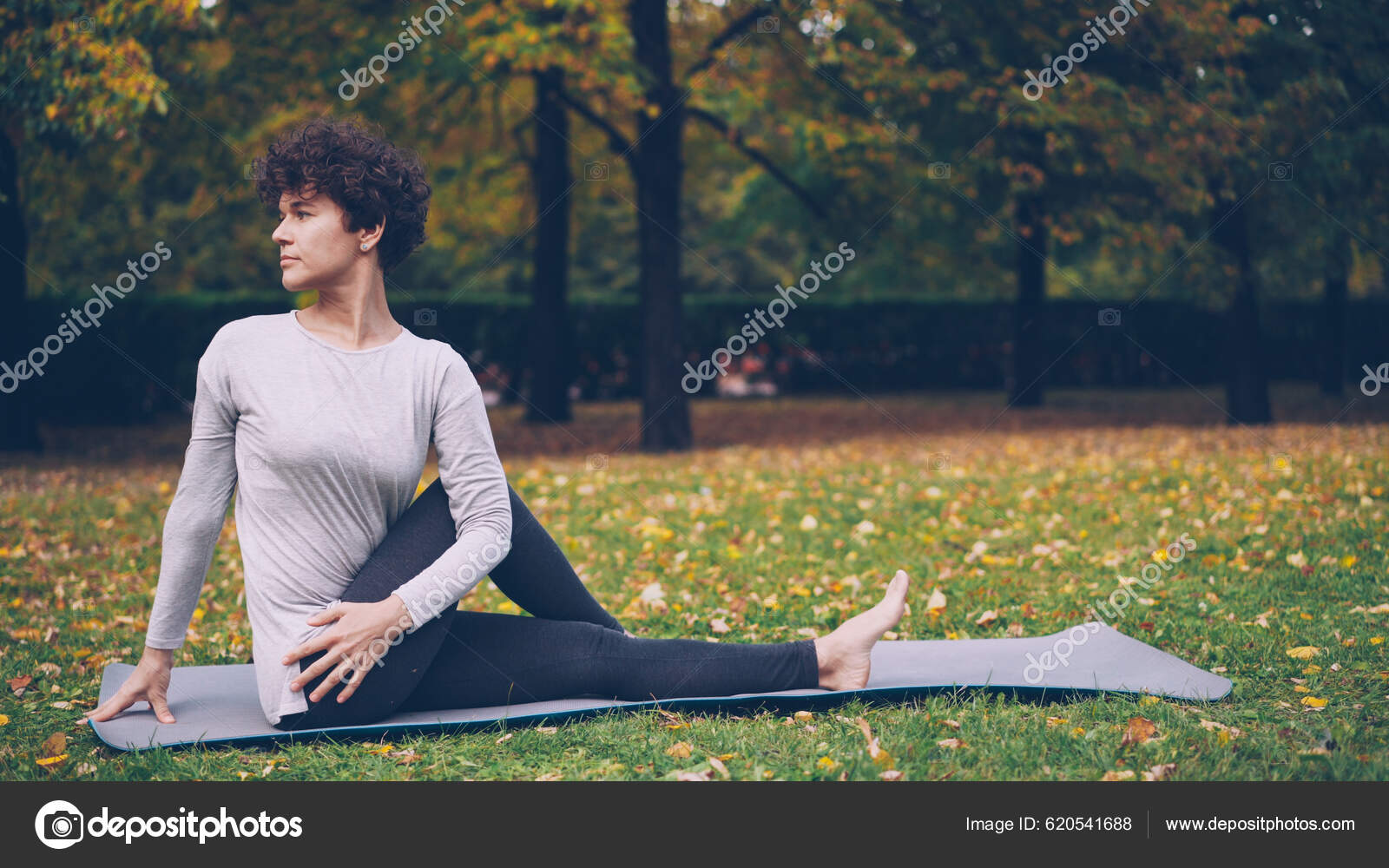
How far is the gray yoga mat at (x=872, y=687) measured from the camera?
3205mm

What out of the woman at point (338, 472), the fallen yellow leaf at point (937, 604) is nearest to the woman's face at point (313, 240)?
the woman at point (338, 472)

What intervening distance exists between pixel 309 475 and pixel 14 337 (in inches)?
376

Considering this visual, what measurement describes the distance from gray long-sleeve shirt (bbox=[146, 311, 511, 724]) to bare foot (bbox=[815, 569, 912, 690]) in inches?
41.0

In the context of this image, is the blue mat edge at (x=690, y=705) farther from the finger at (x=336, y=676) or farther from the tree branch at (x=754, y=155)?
the tree branch at (x=754, y=155)

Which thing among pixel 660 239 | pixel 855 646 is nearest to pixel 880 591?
pixel 855 646

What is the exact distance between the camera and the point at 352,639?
115 inches

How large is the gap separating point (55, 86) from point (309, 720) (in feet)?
20.0

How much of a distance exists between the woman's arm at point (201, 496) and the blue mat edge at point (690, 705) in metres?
0.40

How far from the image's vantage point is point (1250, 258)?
41.3ft

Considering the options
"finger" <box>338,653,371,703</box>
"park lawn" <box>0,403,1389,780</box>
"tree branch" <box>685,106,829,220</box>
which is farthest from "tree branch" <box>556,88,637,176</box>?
"finger" <box>338,653,371,703</box>

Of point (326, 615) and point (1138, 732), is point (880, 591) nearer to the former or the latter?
point (1138, 732)
